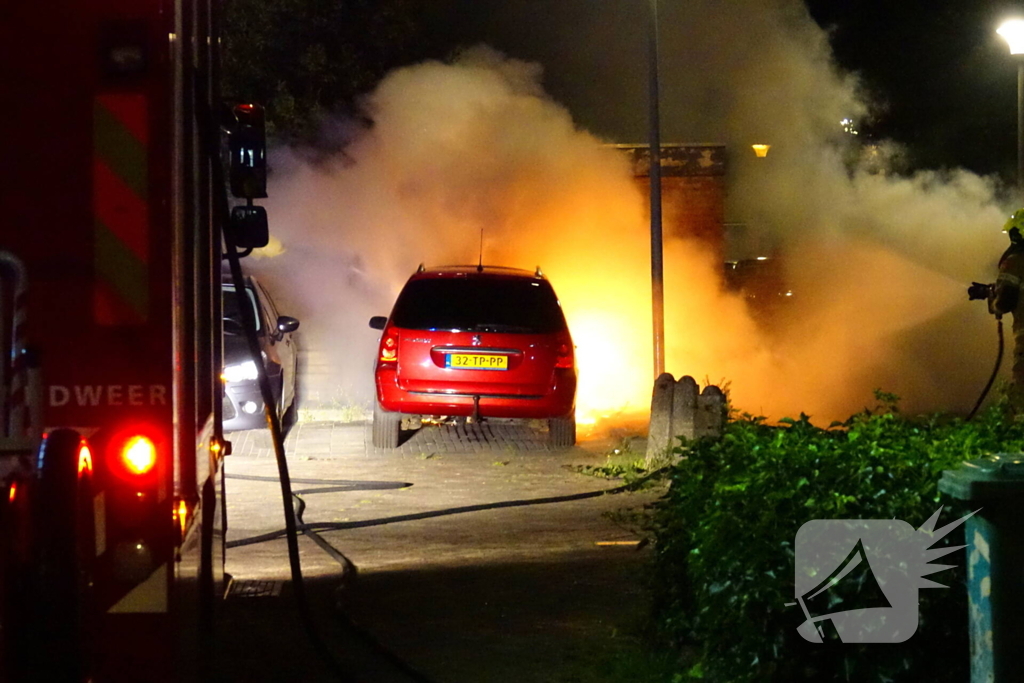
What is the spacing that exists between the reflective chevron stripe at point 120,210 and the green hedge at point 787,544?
203 cm

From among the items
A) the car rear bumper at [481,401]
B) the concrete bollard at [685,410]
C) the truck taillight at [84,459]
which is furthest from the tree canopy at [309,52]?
the truck taillight at [84,459]

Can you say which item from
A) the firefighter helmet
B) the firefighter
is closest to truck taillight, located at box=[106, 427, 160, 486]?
the firefighter helmet

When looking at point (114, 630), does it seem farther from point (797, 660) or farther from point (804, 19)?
point (804, 19)

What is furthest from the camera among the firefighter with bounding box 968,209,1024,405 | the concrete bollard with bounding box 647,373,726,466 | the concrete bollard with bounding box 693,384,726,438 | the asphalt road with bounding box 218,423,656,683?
the concrete bollard with bounding box 647,373,726,466

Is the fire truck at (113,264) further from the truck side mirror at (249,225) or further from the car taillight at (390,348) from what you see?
the car taillight at (390,348)

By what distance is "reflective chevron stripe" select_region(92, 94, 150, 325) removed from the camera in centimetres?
332

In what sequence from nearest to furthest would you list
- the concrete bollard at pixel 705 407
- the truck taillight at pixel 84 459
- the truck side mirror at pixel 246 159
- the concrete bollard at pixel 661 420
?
the truck taillight at pixel 84 459, the truck side mirror at pixel 246 159, the concrete bollard at pixel 705 407, the concrete bollard at pixel 661 420

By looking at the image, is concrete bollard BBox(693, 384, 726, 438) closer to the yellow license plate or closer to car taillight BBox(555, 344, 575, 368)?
car taillight BBox(555, 344, 575, 368)

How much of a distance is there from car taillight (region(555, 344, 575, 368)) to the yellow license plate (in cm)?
55

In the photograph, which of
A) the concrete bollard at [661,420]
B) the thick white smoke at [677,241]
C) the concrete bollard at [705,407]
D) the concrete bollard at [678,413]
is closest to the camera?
the concrete bollard at [705,407]

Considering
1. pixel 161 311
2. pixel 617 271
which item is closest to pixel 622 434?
pixel 617 271

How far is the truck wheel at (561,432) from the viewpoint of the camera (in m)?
11.9
